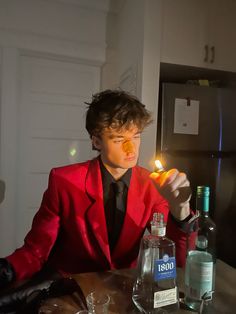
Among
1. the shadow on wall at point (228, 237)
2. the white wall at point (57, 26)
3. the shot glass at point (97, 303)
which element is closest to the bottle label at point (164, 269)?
the shot glass at point (97, 303)

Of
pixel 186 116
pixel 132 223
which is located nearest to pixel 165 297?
pixel 132 223

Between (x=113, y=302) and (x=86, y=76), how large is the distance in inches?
78.3

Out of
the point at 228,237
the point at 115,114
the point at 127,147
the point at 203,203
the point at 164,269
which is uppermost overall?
the point at 115,114

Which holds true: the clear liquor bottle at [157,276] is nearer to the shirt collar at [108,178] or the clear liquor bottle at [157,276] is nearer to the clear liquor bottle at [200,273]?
the clear liquor bottle at [200,273]

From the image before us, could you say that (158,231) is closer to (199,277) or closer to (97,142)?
(199,277)

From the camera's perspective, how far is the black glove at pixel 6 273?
85 cm

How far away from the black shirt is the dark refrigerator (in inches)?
32.2

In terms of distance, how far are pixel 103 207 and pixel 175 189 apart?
312 mm

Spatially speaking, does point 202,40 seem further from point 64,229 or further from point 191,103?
point 64,229

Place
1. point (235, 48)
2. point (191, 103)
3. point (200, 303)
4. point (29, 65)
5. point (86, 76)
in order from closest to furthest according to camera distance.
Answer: point (200, 303) → point (191, 103) → point (235, 48) → point (29, 65) → point (86, 76)

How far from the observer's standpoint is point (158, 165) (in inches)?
32.8

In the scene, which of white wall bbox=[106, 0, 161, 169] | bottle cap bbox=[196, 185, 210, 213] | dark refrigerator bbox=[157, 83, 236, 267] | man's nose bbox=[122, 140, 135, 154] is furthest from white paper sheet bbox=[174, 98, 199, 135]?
bottle cap bbox=[196, 185, 210, 213]

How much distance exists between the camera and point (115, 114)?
1029 mm

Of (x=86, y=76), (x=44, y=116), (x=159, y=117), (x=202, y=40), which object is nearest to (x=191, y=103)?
(x=159, y=117)
